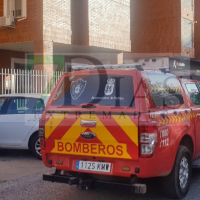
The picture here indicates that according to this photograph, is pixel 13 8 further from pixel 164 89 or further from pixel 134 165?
pixel 134 165

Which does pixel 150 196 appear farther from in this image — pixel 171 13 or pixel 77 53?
pixel 171 13

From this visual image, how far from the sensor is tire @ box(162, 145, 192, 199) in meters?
5.32

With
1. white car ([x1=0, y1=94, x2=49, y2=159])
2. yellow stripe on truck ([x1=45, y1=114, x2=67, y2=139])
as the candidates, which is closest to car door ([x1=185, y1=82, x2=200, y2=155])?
yellow stripe on truck ([x1=45, y1=114, x2=67, y2=139])

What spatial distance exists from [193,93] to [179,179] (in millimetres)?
1881

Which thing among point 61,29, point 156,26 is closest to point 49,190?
point 61,29

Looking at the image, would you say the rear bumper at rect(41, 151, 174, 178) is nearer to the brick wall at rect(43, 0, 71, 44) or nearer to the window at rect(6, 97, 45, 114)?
the window at rect(6, 97, 45, 114)

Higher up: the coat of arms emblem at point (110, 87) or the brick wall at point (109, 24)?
the brick wall at point (109, 24)

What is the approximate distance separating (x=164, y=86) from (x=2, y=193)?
311 cm

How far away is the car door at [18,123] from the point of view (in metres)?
8.46

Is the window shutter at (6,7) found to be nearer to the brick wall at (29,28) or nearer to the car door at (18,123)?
the brick wall at (29,28)

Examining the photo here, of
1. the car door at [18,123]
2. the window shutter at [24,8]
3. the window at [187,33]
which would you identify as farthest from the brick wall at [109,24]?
the car door at [18,123]

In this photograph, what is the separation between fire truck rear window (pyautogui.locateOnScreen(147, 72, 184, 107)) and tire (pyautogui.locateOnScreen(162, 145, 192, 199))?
2.45ft

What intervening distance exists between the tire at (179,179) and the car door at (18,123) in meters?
3.94

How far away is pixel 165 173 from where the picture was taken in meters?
5.08
